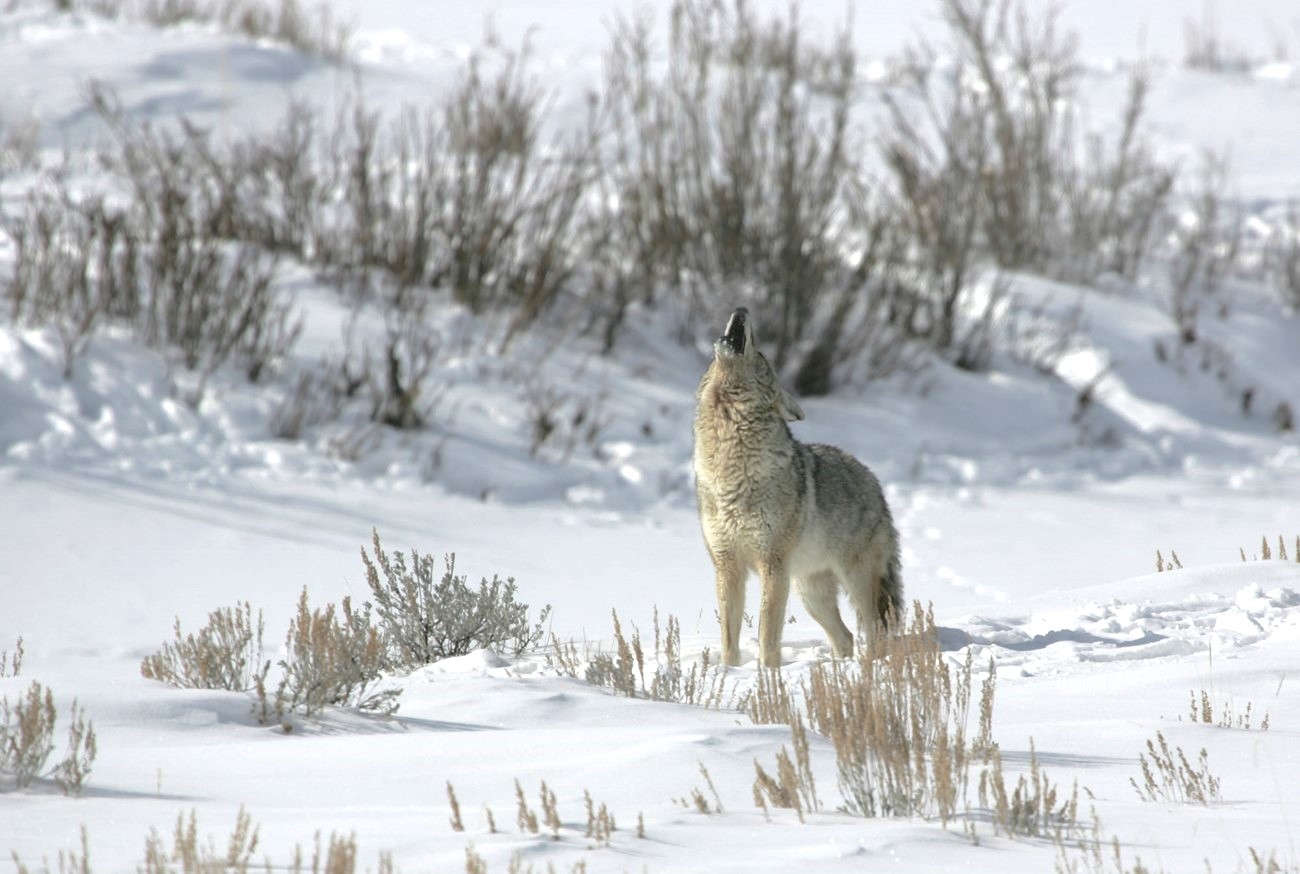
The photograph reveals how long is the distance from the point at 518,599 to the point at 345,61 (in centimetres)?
1535

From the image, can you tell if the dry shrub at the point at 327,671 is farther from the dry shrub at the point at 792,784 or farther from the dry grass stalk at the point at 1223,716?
the dry grass stalk at the point at 1223,716

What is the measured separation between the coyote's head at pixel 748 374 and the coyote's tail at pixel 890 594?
784mm

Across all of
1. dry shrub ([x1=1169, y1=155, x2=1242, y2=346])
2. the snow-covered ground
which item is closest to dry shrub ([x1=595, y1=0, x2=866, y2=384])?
the snow-covered ground

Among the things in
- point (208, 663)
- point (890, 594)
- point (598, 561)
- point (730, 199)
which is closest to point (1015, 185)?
point (730, 199)

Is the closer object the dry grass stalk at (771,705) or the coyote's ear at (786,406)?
the dry grass stalk at (771,705)

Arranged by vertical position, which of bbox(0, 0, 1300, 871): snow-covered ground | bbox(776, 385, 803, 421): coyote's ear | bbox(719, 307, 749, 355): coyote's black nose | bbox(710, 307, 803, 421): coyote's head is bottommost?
bbox(0, 0, 1300, 871): snow-covered ground

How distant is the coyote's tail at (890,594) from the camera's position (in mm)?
5812

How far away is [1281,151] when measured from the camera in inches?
889

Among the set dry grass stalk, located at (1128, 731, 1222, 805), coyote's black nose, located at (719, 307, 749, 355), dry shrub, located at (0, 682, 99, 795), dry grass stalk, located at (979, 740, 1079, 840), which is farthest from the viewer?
coyote's black nose, located at (719, 307, 749, 355)

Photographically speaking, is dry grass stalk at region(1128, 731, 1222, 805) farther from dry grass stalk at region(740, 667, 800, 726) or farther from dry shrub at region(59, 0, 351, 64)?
dry shrub at region(59, 0, 351, 64)

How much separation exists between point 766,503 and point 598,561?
167 inches

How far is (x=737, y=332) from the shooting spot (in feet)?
17.6

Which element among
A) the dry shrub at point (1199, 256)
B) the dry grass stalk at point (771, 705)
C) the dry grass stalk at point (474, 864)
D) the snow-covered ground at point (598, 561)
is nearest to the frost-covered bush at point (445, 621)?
the snow-covered ground at point (598, 561)

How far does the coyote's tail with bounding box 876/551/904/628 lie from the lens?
581 centimetres
